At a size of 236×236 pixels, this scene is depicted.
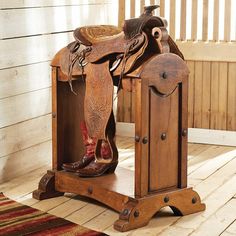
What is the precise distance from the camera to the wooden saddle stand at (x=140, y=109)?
3.04 meters

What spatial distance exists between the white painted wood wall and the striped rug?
59 cm

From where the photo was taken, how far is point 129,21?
3104mm

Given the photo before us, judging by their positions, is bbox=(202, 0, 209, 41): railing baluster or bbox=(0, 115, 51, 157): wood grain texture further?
bbox=(202, 0, 209, 41): railing baluster

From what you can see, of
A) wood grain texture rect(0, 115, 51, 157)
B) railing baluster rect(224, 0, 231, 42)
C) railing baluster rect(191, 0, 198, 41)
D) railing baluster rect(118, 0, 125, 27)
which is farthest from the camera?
railing baluster rect(118, 0, 125, 27)

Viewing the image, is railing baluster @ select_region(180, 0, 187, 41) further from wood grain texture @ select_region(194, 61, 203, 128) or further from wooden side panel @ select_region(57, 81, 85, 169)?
wooden side panel @ select_region(57, 81, 85, 169)

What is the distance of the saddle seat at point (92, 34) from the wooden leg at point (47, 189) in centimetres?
76

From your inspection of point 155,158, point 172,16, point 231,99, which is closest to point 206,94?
point 231,99

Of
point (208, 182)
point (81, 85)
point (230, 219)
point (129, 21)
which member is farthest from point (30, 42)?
point (230, 219)

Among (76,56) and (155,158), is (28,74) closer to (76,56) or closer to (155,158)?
(76,56)

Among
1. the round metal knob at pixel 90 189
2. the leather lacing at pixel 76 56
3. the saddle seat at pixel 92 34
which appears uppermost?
the saddle seat at pixel 92 34

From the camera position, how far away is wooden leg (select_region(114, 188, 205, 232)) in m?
3.04

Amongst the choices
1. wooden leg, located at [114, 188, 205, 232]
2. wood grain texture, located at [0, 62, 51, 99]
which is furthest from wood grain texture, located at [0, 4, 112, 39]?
wooden leg, located at [114, 188, 205, 232]

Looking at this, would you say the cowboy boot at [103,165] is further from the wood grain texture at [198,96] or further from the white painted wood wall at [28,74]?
the wood grain texture at [198,96]

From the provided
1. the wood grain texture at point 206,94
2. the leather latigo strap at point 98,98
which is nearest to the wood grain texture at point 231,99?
the wood grain texture at point 206,94
